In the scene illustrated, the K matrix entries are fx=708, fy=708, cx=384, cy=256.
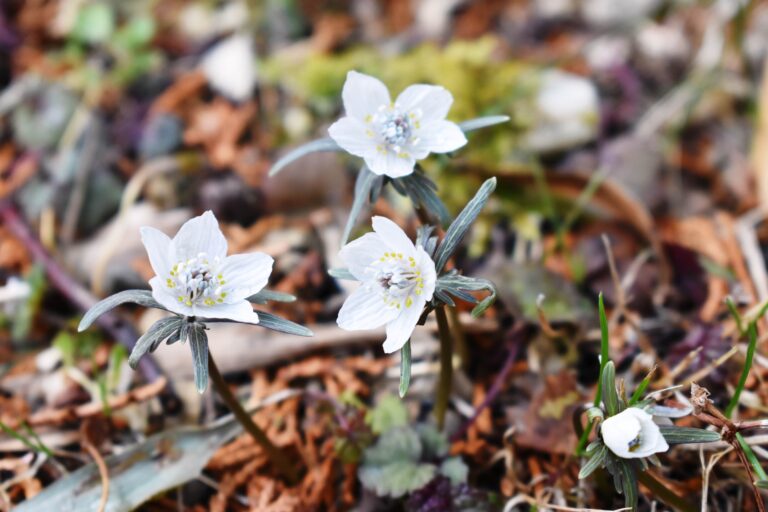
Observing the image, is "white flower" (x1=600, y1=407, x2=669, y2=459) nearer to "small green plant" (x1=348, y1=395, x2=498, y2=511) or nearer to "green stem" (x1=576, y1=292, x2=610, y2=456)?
"green stem" (x1=576, y1=292, x2=610, y2=456)

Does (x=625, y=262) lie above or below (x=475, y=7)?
below

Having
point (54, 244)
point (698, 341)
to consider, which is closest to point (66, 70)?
point (54, 244)

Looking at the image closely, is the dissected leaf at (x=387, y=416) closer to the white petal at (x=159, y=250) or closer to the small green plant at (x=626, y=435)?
the small green plant at (x=626, y=435)

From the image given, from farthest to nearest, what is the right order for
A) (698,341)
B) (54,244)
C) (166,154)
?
1. (166,154)
2. (54,244)
3. (698,341)

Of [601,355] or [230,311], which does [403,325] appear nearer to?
[230,311]

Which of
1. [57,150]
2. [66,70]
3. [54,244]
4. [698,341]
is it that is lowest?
[698,341]

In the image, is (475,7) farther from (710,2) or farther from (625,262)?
(625,262)
